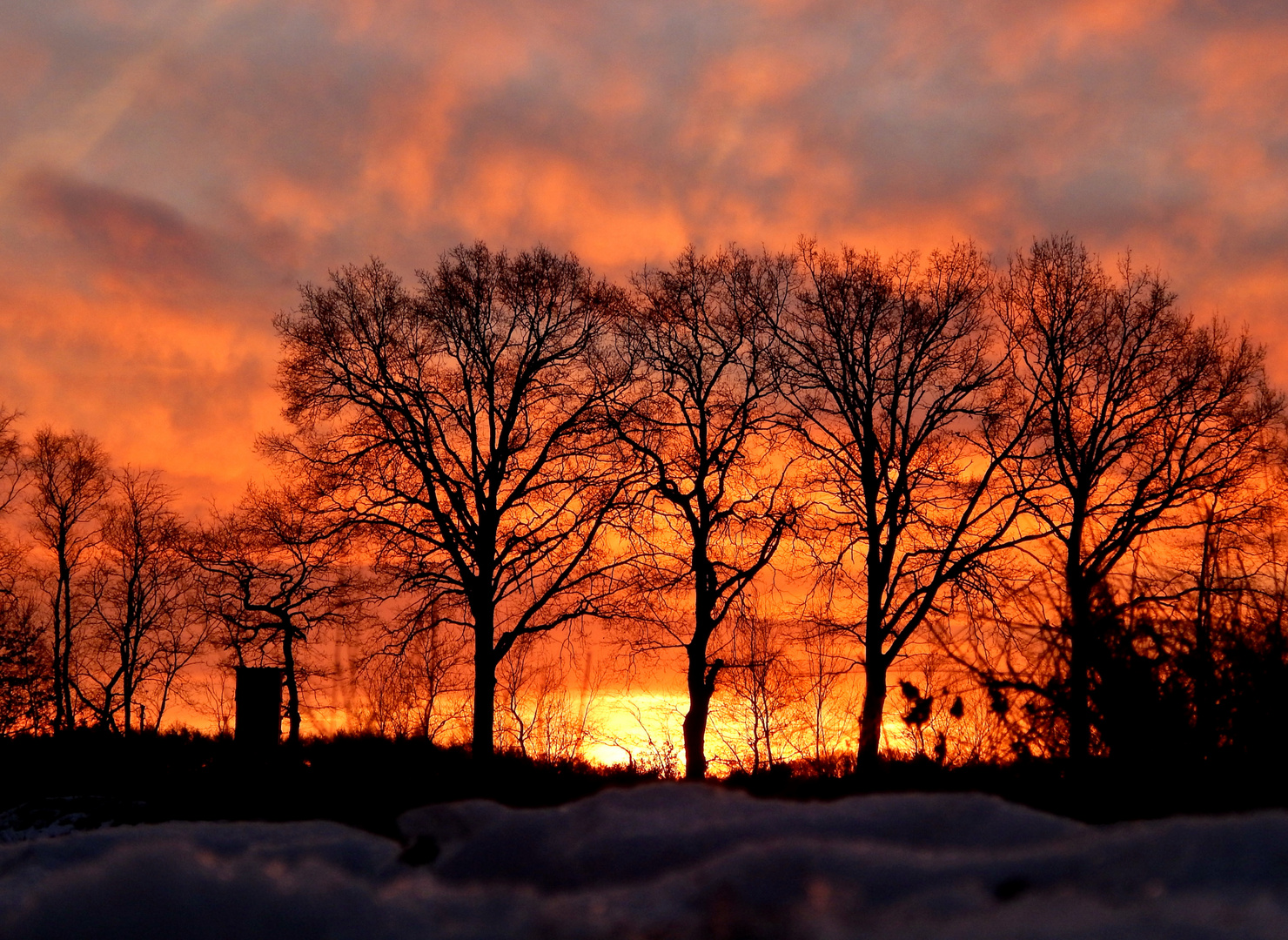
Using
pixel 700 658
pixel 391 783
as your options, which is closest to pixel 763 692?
pixel 700 658

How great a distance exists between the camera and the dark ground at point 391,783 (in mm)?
3336

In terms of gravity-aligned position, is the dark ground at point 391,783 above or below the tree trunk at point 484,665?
below

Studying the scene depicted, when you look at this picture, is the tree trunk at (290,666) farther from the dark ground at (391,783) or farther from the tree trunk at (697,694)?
the dark ground at (391,783)

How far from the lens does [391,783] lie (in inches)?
263

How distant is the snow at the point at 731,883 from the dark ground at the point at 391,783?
63 centimetres

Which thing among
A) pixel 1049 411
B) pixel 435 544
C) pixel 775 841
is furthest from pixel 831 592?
pixel 775 841

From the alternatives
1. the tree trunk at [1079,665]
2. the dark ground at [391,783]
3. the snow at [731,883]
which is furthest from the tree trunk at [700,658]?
the snow at [731,883]

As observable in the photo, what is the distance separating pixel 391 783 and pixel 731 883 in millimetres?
6062

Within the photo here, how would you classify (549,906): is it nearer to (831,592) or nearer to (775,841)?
(775,841)

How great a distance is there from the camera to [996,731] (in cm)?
421

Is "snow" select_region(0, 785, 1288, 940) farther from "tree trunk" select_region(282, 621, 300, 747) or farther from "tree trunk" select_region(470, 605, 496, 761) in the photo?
"tree trunk" select_region(282, 621, 300, 747)

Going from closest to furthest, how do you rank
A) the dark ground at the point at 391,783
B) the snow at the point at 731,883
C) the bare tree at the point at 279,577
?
the snow at the point at 731,883, the dark ground at the point at 391,783, the bare tree at the point at 279,577

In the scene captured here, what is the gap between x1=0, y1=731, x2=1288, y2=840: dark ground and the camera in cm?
334

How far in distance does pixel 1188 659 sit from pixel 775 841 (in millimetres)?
3029
